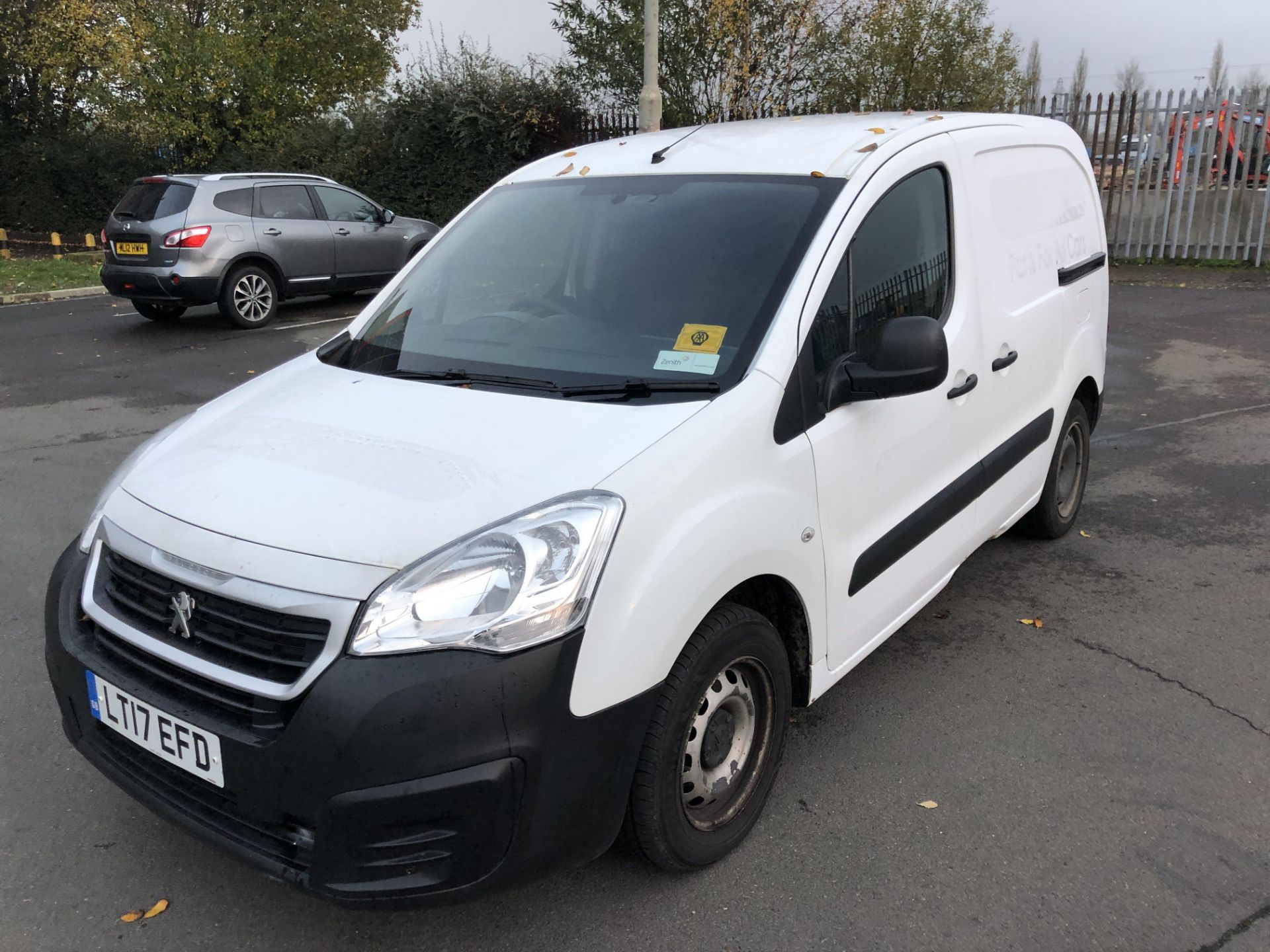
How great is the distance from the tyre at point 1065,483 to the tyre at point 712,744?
2365 millimetres

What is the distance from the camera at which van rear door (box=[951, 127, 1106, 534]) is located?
11.8 feet

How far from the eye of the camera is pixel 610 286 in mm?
3039

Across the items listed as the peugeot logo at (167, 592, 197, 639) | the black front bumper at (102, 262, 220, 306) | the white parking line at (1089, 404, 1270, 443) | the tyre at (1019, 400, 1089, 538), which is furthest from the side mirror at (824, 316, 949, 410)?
the black front bumper at (102, 262, 220, 306)

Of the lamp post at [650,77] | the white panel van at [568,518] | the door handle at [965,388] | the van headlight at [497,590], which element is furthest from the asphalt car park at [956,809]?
the lamp post at [650,77]

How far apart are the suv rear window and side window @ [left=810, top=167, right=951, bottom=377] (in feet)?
32.7

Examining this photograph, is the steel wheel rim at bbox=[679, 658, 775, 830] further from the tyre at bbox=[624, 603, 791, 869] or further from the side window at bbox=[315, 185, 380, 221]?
the side window at bbox=[315, 185, 380, 221]

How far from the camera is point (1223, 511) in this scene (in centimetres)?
530

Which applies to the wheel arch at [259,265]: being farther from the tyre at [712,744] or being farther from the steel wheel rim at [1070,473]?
the tyre at [712,744]

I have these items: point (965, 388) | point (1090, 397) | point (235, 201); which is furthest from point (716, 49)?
point (965, 388)

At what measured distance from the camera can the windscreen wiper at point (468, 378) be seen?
2750 millimetres

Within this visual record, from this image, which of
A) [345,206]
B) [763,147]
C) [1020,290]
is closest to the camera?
[763,147]

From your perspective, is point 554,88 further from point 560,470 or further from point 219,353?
point 560,470

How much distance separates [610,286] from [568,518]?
1104 millimetres

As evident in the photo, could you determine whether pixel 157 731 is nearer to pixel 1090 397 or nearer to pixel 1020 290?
pixel 1020 290
